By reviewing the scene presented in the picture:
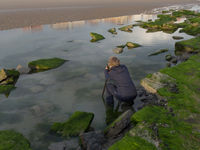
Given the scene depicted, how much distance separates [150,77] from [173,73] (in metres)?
1.48

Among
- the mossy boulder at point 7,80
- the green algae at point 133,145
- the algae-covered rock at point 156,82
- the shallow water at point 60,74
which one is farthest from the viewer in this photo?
the mossy boulder at point 7,80

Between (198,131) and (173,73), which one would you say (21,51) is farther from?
(198,131)

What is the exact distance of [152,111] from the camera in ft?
23.7

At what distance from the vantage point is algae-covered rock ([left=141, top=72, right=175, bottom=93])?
920cm

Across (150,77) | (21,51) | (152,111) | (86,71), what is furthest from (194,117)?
(21,51)

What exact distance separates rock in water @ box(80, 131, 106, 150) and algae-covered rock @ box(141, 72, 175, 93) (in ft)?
13.4

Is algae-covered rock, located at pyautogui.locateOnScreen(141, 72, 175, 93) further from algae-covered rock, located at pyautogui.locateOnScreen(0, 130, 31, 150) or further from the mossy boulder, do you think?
the mossy boulder

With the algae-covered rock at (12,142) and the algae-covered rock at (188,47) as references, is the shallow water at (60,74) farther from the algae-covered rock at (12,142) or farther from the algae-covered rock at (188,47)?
the algae-covered rock at (188,47)

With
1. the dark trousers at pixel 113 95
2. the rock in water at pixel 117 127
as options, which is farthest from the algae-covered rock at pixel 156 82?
the rock in water at pixel 117 127

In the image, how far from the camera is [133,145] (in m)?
5.39

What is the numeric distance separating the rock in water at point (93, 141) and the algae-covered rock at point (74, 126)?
2.60 ft

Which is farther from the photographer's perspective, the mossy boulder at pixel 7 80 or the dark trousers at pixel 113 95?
the mossy boulder at pixel 7 80

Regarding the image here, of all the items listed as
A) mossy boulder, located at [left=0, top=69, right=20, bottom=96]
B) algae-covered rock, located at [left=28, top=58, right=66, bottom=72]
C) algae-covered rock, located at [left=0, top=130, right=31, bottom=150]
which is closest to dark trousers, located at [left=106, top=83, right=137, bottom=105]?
algae-covered rock, located at [left=0, top=130, right=31, bottom=150]

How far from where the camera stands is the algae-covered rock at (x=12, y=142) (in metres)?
6.03
